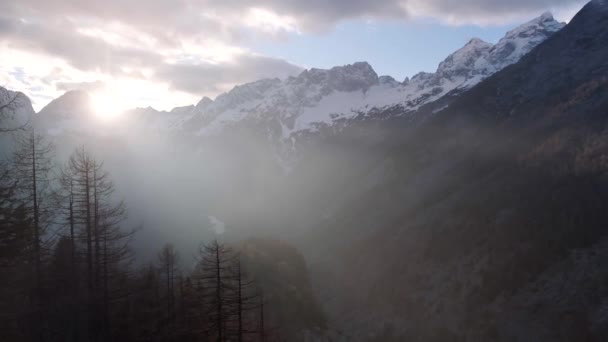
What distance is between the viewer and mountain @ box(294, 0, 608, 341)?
5371 cm

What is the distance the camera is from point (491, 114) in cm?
13300

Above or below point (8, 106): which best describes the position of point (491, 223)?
below

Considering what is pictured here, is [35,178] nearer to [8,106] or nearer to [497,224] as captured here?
[8,106]

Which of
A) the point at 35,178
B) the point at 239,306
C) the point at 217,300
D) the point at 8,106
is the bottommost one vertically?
the point at 239,306

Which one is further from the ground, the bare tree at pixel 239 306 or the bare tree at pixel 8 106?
the bare tree at pixel 8 106

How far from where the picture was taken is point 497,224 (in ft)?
235

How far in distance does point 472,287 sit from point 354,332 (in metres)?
16.7

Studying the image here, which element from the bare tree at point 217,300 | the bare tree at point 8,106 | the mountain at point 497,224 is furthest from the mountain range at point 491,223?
the bare tree at point 8,106

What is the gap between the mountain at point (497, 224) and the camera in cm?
5371

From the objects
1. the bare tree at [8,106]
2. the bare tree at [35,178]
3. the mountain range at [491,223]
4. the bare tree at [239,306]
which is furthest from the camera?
the mountain range at [491,223]

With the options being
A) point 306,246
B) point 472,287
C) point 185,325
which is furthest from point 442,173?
point 185,325

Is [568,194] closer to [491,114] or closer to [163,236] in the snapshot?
[491,114]

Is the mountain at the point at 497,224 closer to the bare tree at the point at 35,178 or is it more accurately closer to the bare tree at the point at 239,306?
the bare tree at the point at 239,306

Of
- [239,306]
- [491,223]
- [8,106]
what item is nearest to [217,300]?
[239,306]
